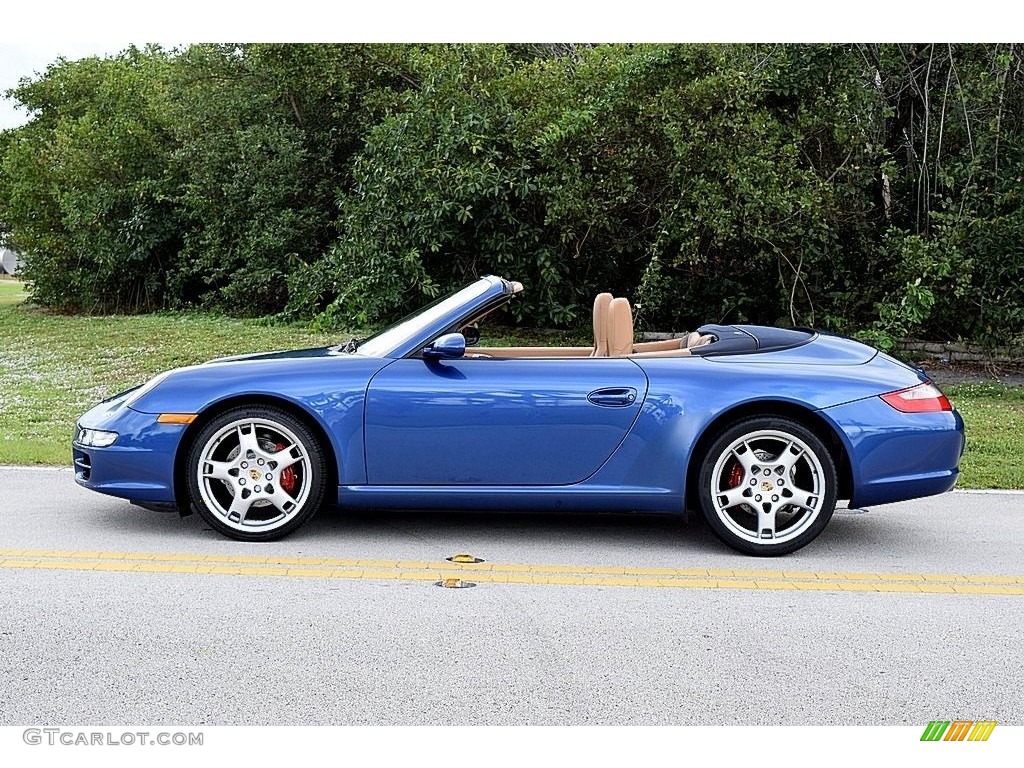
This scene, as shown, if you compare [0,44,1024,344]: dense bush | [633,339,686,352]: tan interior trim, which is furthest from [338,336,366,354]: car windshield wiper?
[0,44,1024,344]: dense bush

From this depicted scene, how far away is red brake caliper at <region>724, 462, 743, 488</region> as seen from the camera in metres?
5.96

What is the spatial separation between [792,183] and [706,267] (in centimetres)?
198

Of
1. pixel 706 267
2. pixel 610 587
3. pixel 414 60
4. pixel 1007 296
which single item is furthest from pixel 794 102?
pixel 610 587

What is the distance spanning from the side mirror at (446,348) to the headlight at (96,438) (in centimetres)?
163

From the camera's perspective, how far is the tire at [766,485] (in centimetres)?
590

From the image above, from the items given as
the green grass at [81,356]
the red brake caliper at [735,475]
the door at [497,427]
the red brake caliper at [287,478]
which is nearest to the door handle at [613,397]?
the door at [497,427]

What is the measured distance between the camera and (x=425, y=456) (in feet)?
19.5

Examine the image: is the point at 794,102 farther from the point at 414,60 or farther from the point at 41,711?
the point at 41,711

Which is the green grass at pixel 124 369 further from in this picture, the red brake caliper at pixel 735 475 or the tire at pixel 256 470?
the red brake caliper at pixel 735 475

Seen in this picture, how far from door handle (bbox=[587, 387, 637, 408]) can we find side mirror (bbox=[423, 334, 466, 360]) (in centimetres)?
68

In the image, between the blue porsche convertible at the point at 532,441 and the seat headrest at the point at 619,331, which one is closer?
the blue porsche convertible at the point at 532,441

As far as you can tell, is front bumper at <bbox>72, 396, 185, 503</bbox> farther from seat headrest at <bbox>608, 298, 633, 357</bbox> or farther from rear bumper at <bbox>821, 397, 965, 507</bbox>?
rear bumper at <bbox>821, 397, 965, 507</bbox>

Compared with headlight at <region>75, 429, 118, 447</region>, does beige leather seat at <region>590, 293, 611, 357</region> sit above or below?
above
